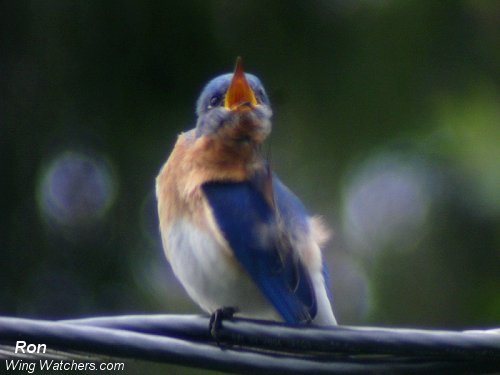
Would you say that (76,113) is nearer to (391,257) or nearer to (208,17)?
(208,17)

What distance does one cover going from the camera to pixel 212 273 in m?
3.77

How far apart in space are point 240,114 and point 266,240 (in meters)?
0.52

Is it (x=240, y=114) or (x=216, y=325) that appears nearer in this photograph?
(x=216, y=325)

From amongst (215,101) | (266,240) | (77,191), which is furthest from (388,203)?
(266,240)

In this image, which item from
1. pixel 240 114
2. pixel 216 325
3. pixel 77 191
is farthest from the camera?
pixel 77 191

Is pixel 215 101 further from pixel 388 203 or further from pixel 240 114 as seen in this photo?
pixel 388 203

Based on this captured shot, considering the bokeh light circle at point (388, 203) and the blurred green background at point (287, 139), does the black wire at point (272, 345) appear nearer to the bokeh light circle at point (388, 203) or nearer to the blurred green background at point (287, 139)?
the blurred green background at point (287, 139)

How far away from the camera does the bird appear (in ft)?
12.3

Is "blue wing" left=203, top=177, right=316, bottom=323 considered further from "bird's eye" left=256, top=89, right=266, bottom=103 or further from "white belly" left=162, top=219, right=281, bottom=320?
"bird's eye" left=256, top=89, right=266, bottom=103

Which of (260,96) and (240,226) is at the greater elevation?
(260,96)

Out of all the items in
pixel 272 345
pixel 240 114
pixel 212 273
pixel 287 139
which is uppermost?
pixel 287 139

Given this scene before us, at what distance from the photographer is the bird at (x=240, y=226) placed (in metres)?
3.74

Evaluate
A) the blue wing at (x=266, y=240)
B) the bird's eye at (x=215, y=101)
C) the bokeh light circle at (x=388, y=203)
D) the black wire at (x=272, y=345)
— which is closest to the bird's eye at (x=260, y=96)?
the bird's eye at (x=215, y=101)

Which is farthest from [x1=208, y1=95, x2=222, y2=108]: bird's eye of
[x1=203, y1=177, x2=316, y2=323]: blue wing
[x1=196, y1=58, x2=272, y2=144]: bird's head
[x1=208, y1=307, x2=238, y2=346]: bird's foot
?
[x1=208, y1=307, x2=238, y2=346]: bird's foot
